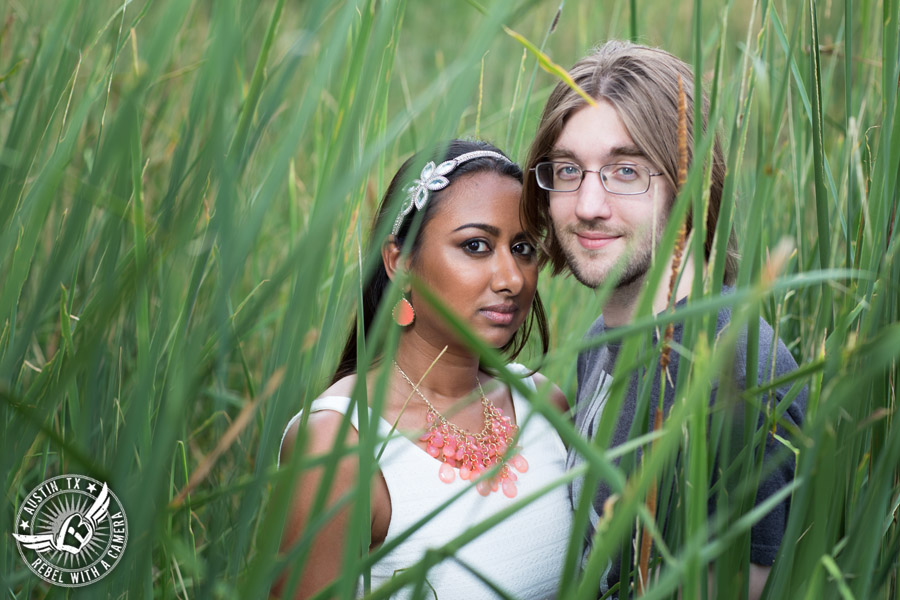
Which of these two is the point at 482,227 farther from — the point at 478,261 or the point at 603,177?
the point at 603,177

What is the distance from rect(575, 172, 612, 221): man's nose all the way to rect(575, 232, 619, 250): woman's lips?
0.03m

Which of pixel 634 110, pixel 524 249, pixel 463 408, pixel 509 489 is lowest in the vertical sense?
pixel 509 489

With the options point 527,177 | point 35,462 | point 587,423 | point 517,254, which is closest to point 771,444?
point 587,423

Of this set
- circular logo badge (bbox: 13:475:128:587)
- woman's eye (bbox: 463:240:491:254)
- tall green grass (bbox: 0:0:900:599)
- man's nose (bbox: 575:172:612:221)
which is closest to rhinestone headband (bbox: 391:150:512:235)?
woman's eye (bbox: 463:240:491:254)

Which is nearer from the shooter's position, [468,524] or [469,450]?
[468,524]

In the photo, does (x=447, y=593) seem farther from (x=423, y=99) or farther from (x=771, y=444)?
(x=423, y=99)

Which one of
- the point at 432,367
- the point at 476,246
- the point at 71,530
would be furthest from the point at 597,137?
the point at 71,530

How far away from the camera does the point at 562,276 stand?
224cm

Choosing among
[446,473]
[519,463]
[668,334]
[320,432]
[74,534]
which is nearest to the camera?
[668,334]

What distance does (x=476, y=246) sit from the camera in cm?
144

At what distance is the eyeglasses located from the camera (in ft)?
4.80

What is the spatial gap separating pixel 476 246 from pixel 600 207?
0.74 feet

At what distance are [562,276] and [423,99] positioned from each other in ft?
5.78

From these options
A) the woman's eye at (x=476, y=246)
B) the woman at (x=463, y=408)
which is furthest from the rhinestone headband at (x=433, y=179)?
the woman's eye at (x=476, y=246)
